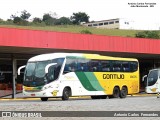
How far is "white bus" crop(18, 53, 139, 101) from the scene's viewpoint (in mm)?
25598

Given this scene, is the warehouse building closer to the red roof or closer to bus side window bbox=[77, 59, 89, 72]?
the red roof

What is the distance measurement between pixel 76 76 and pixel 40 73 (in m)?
2.44

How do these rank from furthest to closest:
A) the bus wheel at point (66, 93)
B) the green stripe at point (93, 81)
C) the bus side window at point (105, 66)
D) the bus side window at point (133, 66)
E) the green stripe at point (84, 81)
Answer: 1. the bus side window at point (133, 66)
2. the bus side window at point (105, 66)
3. the green stripe at point (93, 81)
4. the green stripe at point (84, 81)
5. the bus wheel at point (66, 93)

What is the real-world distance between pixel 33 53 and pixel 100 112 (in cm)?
2333

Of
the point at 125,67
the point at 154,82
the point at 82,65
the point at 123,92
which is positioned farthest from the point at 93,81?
the point at 154,82

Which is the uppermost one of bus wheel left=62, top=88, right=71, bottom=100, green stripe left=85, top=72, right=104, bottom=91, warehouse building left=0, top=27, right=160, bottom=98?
warehouse building left=0, top=27, right=160, bottom=98

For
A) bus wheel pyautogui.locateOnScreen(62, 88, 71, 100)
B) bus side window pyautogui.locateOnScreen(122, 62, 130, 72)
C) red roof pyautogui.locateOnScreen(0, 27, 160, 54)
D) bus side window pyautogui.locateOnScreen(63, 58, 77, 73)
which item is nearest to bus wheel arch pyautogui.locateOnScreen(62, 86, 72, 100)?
bus wheel pyautogui.locateOnScreen(62, 88, 71, 100)

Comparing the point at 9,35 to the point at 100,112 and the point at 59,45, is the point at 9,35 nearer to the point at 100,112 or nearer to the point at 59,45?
the point at 59,45

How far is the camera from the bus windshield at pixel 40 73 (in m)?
25.5

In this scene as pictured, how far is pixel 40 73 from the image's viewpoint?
25812 mm

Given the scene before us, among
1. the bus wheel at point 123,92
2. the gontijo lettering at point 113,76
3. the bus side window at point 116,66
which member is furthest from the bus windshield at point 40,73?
the bus wheel at point 123,92

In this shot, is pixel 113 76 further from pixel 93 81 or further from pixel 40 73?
pixel 40 73

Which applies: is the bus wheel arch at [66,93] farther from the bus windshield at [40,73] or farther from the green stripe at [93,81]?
the green stripe at [93,81]

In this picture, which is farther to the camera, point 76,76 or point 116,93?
point 116,93
